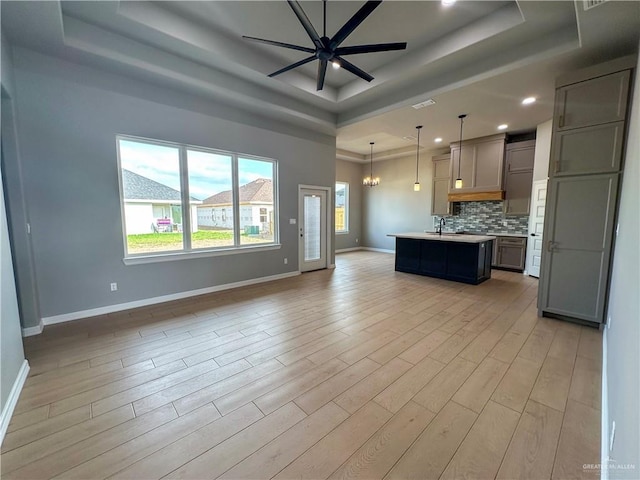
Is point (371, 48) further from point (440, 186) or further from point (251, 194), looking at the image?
point (440, 186)

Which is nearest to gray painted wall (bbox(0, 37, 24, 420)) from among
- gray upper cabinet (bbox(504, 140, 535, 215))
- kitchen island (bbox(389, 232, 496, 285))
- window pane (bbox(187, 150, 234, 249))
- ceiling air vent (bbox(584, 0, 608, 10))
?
window pane (bbox(187, 150, 234, 249))

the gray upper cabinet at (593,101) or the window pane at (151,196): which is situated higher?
the gray upper cabinet at (593,101)

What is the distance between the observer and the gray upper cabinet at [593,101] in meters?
2.79

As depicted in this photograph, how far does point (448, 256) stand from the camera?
17.7 feet

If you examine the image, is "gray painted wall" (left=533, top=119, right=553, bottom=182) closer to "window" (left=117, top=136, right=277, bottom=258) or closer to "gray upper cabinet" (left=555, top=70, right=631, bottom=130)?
"gray upper cabinet" (left=555, top=70, right=631, bottom=130)

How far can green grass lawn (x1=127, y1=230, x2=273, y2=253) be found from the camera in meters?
3.90

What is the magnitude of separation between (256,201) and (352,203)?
497 centimetres

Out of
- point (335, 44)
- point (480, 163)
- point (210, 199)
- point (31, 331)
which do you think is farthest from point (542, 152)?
point (31, 331)

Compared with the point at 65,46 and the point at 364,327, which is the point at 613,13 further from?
the point at 65,46

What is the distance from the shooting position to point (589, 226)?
3.06m

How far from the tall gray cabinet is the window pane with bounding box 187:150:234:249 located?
Result: 4.91 m

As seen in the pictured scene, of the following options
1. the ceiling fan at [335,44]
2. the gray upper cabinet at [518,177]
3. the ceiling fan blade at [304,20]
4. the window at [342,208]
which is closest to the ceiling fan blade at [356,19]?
the ceiling fan at [335,44]

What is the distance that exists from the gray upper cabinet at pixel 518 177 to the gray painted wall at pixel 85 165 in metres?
6.52

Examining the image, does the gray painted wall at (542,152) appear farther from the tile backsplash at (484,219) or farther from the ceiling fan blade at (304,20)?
the ceiling fan blade at (304,20)
